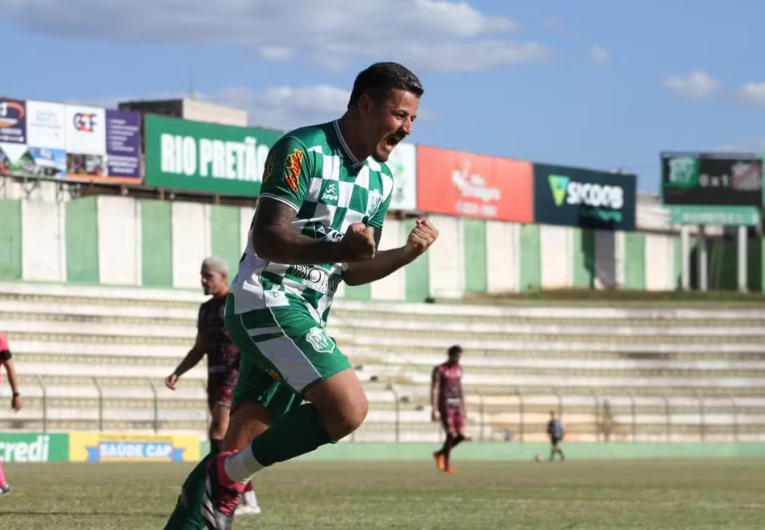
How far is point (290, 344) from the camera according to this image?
653cm

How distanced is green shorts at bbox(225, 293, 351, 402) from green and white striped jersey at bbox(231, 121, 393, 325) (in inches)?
1.8

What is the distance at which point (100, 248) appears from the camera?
45.0 metres

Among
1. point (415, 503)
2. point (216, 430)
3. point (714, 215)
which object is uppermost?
point (714, 215)

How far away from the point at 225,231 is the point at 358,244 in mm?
43373

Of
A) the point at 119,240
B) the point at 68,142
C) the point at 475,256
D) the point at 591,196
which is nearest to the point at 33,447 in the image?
the point at 68,142

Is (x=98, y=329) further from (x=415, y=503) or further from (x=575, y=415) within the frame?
(x=415, y=503)

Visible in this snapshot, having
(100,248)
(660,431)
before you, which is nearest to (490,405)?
(660,431)

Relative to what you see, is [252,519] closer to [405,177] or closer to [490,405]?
[490,405]

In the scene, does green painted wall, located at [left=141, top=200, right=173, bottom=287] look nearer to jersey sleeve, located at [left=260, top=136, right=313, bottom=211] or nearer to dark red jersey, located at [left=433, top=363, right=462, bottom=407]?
dark red jersey, located at [left=433, top=363, right=462, bottom=407]

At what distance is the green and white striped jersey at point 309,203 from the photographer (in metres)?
6.48

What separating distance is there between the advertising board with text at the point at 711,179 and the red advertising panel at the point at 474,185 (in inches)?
235

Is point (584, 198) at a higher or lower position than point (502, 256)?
higher

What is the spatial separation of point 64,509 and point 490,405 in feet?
107

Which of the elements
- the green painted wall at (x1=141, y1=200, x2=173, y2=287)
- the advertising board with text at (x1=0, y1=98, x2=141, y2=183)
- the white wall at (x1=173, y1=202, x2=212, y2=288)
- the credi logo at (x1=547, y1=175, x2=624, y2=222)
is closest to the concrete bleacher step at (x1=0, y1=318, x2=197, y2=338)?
the green painted wall at (x1=141, y1=200, x2=173, y2=287)
